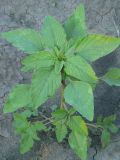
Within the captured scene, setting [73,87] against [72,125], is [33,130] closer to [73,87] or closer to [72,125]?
[72,125]

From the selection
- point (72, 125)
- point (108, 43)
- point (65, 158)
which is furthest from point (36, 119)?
point (108, 43)

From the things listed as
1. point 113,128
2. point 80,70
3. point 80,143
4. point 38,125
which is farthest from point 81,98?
point 113,128

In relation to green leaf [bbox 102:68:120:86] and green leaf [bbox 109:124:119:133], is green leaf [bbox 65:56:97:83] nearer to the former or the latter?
green leaf [bbox 102:68:120:86]

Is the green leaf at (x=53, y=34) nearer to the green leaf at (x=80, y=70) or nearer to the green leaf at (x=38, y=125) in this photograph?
the green leaf at (x=80, y=70)

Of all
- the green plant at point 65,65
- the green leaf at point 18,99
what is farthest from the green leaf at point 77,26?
the green leaf at point 18,99

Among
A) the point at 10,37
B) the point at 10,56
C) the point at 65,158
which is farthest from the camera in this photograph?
the point at 10,56

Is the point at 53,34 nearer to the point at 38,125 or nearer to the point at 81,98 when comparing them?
the point at 81,98
